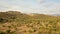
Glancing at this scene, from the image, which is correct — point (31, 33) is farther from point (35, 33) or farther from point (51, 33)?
point (51, 33)

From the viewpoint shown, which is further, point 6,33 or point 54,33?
point 6,33

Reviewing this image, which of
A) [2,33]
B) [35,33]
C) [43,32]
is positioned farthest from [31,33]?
[2,33]

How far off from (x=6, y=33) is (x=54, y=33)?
766 centimetres

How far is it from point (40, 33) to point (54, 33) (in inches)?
101

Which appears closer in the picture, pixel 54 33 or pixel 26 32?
pixel 54 33

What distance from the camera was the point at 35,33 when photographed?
25.3m

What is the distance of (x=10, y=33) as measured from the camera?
83.0ft

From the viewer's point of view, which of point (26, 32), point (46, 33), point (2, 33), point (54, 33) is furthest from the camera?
point (26, 32)

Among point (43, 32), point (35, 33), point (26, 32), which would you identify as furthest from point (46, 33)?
point (26, 32)

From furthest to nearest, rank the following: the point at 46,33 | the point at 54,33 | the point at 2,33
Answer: the point at 2,33, the point at 46,33, the point at 54,33

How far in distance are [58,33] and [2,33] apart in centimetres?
844

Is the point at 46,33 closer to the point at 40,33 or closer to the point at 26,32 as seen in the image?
the point at 40,33

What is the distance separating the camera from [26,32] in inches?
1061

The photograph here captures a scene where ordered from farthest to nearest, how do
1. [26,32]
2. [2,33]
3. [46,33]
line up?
1. [26,32]
2. [2,33]
3. [46,33]
